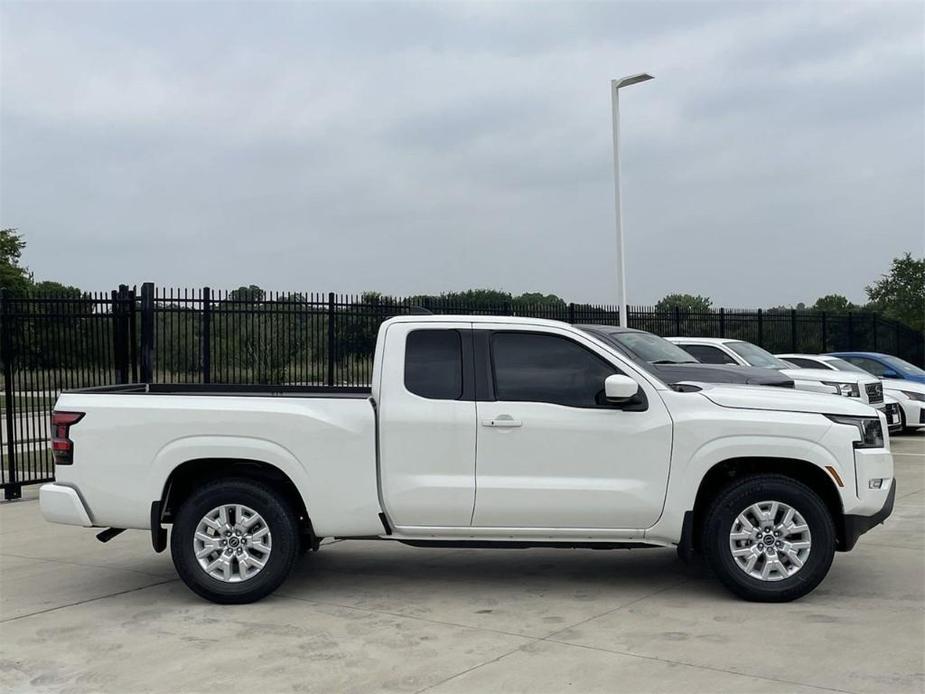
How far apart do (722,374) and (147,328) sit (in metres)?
7.03

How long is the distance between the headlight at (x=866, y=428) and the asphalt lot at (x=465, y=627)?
103cm

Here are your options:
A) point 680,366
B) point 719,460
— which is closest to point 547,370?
point 719,460

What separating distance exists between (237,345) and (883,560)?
10.5 m

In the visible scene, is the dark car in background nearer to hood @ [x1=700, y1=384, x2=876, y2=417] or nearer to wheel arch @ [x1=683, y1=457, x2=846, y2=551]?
hood @ [x1=700, y1=384, x2=876, y2=417]

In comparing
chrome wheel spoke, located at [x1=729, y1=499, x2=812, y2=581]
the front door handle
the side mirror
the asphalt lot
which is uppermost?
the side mirror

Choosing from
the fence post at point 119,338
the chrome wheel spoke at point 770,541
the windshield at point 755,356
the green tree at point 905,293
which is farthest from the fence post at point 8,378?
the green tree at point 905,293

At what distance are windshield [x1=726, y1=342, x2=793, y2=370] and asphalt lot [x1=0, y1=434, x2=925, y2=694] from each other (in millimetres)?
7031

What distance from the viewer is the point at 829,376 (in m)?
16.6

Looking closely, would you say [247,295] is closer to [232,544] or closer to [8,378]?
[8,378]

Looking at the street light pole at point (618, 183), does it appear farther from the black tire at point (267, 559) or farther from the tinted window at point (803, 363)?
the black tire at point (267, 559)

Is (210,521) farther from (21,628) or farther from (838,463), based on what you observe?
(838,463)

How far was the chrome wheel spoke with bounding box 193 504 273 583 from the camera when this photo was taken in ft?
23.1

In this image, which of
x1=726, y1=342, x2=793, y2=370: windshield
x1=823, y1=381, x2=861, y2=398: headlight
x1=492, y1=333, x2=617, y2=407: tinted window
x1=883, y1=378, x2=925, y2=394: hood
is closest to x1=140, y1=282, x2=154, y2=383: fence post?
x1=492, y1=333, x2=617, y2=407: tinted window

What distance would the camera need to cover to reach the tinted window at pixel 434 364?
7172 mm
